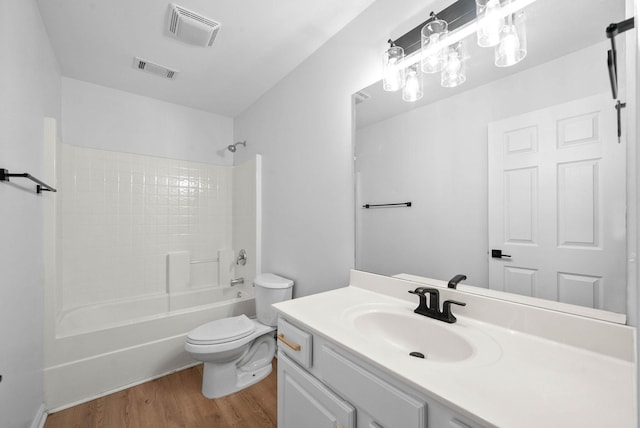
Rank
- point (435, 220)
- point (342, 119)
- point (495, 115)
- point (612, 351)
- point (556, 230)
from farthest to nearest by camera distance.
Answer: point (342, 119) < point (435, 220) < point (495, 115) < point (556, 230) < point (612, 351)

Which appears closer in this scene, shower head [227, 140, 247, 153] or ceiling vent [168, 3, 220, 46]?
ceiling vent [168, 3, 220, 46]

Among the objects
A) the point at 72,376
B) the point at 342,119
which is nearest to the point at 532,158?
the point at 342,119

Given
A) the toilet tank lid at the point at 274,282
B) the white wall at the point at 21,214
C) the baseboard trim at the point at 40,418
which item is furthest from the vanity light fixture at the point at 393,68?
the baseboard trim at the point at 40,418

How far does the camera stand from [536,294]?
92cm

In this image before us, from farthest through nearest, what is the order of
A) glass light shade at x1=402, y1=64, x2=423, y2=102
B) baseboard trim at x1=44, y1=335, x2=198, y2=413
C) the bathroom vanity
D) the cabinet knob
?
baseboard trim at x1=44, y1=335, x2=198, y2=413 → glass light shade at x1=402, y1=64, x2=423, y2=102 → the cabinet knob → the bathroom vanity

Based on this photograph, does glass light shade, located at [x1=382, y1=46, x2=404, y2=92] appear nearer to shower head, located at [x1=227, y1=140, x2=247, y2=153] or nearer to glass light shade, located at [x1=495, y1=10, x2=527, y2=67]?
glass light shade, located at [x1=495, y1=10, x2=527, y2=67]

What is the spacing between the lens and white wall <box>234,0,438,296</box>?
1544 mm

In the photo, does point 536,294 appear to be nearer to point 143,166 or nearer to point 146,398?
point 146,398

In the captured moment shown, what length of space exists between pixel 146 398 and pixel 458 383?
2069 millimetres

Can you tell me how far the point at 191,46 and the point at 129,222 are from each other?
1688 mm

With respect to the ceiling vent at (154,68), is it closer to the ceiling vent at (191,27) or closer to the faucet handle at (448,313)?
the ceiling vent at (191,27)

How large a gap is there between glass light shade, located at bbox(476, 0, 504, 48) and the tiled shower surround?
8.97ft

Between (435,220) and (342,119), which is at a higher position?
(342,119)

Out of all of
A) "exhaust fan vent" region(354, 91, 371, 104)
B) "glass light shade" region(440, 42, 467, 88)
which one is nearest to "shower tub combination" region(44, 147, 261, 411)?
"exhaust fan vent" region(354, 91, 371, 104)
